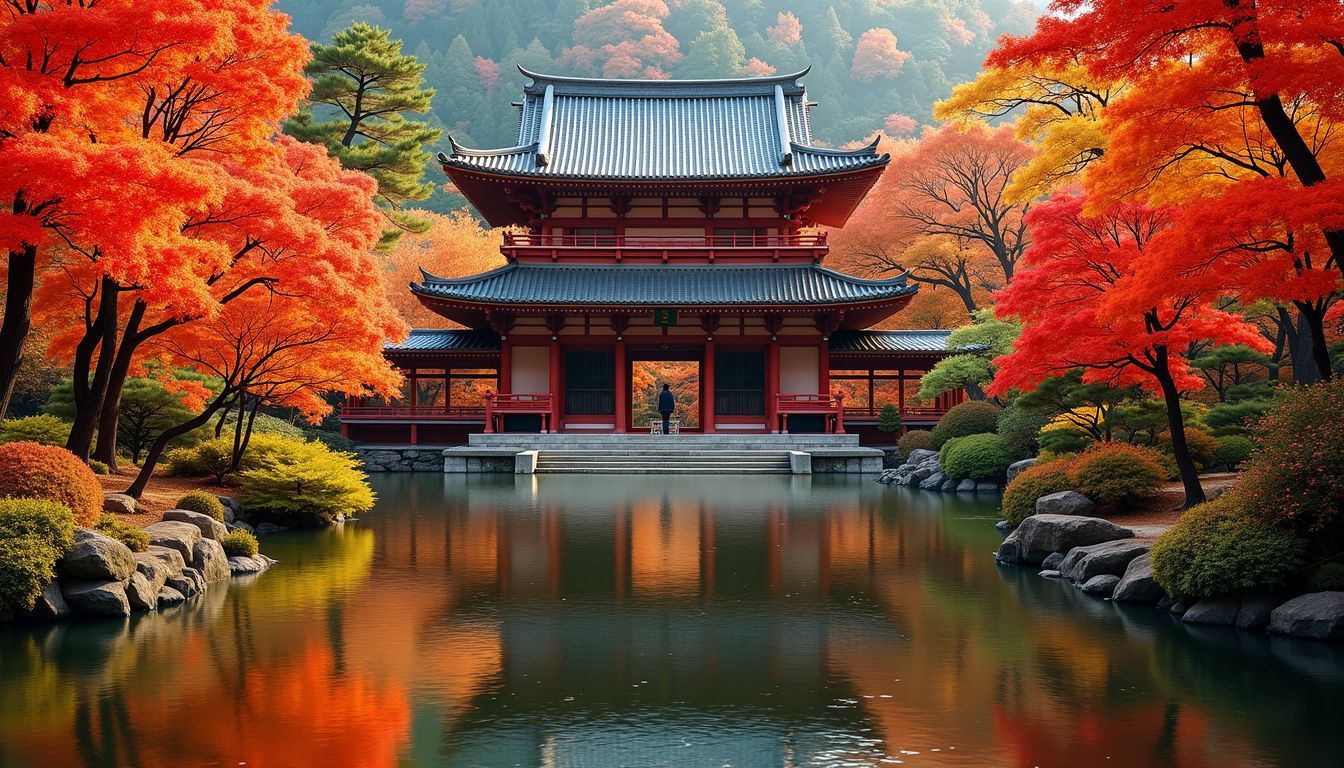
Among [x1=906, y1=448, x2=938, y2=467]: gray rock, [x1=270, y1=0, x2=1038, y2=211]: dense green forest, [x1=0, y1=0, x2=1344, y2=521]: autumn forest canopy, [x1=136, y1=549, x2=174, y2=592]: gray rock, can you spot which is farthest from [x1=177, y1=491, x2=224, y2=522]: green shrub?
[x1=270, y1=0, x2=1038, y2=211]: dense green forest

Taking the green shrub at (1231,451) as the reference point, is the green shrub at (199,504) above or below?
below

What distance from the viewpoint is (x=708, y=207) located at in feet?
106

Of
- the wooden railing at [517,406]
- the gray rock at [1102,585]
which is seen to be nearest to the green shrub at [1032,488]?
the gray rock at [1102,585]

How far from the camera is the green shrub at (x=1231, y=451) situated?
18266 millimetres

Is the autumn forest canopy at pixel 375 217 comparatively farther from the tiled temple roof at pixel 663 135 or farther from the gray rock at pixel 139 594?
the tiled temple roof at pixel 663 135

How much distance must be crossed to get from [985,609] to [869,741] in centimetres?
426

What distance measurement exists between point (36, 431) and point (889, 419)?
919 inches

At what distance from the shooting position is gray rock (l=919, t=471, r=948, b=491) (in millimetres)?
24098

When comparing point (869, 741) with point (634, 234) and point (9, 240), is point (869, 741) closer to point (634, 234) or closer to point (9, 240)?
point (9, 240)

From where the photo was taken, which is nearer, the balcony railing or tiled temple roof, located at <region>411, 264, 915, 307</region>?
tiled temple roof, located at <region>411, 264, 915, 307</region>

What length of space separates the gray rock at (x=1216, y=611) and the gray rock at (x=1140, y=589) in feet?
2.68

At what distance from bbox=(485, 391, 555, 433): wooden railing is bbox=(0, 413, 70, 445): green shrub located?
13135 mm

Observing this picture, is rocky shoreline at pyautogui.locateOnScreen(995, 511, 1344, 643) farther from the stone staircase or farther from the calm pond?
the stone staircase

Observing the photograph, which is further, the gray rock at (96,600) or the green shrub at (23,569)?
the gray rock at (96,600)
